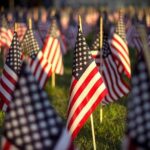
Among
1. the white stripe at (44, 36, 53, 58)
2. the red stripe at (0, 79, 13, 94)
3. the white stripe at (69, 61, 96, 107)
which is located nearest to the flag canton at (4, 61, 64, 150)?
the white stripe at (69, 61, 96, 107)

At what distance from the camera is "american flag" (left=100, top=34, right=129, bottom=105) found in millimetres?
13797

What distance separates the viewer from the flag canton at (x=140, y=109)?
21.5ft

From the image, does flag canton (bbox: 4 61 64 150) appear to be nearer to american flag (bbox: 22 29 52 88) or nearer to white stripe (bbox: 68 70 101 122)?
white stripe (bbox: 68 70 101 122)

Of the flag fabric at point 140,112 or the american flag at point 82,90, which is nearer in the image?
the flag fabric at point 140,112

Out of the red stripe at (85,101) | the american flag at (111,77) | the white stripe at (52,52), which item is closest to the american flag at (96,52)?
the american flag at (111,77)

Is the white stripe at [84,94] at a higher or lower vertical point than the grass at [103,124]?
higher

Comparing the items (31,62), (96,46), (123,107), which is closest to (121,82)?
(96,46)

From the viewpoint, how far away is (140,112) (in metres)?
6.57

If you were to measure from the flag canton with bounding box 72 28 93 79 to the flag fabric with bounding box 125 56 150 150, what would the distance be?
3846 mm

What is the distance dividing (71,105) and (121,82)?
155 inches

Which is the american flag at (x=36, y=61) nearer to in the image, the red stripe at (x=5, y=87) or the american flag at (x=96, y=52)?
the american flag at (x=96, y=52)

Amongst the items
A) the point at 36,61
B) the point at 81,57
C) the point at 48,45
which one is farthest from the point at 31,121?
the point at 48,45

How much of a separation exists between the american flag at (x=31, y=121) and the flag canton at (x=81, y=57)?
12.5 ft

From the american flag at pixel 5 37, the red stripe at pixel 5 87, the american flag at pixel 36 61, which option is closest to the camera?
the red stripe at pixel 5 87
